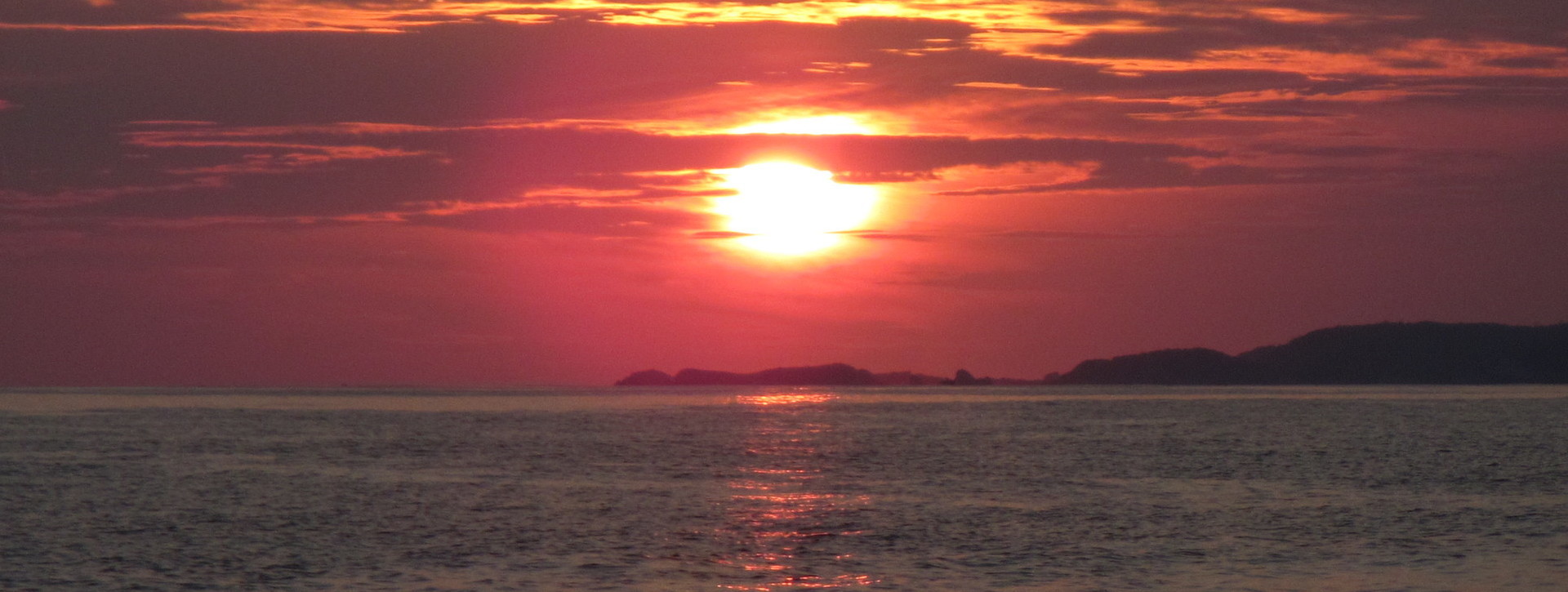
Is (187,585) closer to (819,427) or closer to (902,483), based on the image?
(902,483)

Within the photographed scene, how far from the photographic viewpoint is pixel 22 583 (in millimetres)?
34969

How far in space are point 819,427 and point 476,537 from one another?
89.4m

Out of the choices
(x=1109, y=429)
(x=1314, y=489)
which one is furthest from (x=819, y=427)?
(x=1314, y=489)

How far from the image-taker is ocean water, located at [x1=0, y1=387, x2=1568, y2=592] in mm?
36156

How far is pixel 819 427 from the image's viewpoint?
132 metres

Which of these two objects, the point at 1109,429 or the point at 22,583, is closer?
the point at 22,583

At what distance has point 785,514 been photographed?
5053 centimetres

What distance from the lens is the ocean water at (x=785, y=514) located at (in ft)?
119

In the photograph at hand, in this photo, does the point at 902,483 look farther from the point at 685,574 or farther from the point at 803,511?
the point at 685,574

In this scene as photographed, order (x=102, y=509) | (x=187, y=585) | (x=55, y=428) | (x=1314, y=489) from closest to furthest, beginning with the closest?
(x=187, y=585)
(x=102, y=509)
(x=1314, y=489)
(x=55, y=428)

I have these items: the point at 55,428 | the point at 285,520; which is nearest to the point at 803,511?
the point at 285,520

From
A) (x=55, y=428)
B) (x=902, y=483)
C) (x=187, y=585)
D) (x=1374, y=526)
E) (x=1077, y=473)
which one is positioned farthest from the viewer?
(x=55, y=428)

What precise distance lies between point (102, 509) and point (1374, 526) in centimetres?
4378

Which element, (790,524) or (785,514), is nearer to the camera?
(790,524)
